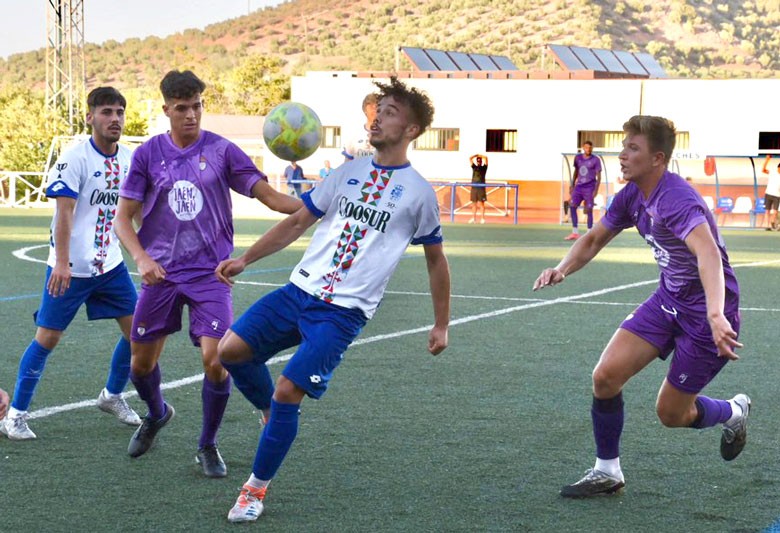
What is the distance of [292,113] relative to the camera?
8133 millimetres

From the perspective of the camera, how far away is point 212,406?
6043mm

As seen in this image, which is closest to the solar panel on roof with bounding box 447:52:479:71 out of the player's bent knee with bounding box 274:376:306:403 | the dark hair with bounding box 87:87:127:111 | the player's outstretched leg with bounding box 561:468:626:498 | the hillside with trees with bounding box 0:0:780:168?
the dark hair with bounding box 87:87:127:111

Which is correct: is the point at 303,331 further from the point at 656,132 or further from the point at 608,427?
the point at 656,132

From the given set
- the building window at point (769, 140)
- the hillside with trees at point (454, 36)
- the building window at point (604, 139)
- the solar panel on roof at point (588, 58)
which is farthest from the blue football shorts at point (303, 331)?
the hillside with trees at point (454, 36)

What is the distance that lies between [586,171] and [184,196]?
795 inches

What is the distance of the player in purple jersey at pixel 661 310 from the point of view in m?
5.63

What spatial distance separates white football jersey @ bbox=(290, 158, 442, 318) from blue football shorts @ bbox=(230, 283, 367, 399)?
2.0 inches

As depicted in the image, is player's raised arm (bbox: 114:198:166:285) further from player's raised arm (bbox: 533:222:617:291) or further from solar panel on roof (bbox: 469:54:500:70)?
solar panel on roof (bbox: 469:54:500:70)

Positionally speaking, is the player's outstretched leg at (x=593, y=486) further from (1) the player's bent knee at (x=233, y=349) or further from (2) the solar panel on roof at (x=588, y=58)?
(2) the solar panel on roof at (x=588, y=58)

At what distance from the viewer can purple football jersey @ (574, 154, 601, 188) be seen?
25.7m

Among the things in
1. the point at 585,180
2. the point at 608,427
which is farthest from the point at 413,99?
the point at 585,180

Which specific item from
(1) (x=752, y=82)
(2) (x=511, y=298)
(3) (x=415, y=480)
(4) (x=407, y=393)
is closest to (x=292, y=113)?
(4) (x=407, y=393)

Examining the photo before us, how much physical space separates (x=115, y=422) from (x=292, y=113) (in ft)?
7.45

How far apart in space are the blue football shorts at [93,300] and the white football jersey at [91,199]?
0.07 metres
